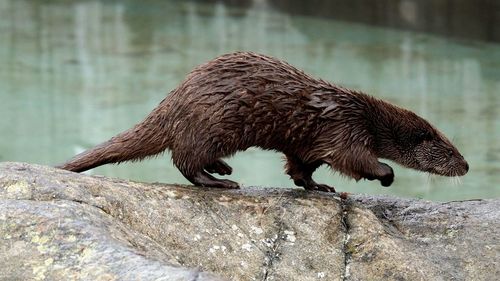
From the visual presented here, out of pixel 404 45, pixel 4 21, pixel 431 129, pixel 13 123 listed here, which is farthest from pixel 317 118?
pixel 4 21

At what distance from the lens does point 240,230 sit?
12.1ft

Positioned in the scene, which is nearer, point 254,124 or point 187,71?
point 254,124

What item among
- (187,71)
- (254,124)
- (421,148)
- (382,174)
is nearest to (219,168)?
(254,124)

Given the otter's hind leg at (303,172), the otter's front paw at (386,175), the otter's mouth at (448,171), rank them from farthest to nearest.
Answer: the otter's mouth at (448,171) < the otter's hind leg at (303,172) < the otter's front paw at (386,175)

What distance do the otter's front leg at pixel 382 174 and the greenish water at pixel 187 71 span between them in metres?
3.13

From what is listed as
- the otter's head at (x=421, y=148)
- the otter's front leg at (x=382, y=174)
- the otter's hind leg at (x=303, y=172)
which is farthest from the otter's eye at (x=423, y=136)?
the otter's hind leg at (x=303, y=172)

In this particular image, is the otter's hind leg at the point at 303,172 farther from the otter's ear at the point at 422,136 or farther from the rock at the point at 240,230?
the otter's ear at the point at 422,136

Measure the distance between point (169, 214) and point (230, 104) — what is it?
0.61 meters

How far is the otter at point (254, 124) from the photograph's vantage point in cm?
406

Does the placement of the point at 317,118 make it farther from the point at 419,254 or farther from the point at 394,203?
the point at 419,254

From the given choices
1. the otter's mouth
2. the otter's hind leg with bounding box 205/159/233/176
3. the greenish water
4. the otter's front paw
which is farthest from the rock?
the greenish water

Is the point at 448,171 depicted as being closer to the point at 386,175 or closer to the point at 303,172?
the point at 386,175

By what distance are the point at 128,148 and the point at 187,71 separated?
21.8 ft

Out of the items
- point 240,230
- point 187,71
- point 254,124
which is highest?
point 254,124
